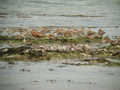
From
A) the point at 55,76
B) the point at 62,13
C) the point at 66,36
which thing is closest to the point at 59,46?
the point at 66,36

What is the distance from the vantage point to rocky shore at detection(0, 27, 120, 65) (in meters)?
2.08

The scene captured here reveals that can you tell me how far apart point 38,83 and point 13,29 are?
1.36 meters

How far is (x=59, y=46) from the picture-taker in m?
2.30

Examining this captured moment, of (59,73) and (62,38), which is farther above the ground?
(62,38)

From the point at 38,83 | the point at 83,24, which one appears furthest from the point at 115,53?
the point at 83,24

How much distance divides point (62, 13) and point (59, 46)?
1.62m

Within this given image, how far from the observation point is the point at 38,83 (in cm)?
167

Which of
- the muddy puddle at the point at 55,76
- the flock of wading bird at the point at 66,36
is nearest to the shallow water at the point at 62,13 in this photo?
the flock of wading bird at the point at 66,36

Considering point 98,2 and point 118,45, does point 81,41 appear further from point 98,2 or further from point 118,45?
point 98,2

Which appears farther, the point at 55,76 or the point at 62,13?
the point at 62,13

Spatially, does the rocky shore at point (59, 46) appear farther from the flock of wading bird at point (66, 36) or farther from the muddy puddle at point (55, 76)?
the muddy puddle at point (55, 76)

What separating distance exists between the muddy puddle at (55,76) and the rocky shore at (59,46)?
12 cm

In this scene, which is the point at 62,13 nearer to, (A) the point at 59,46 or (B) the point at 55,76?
(A) the point at 59,46

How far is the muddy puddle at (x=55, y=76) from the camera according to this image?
1.63 metres
